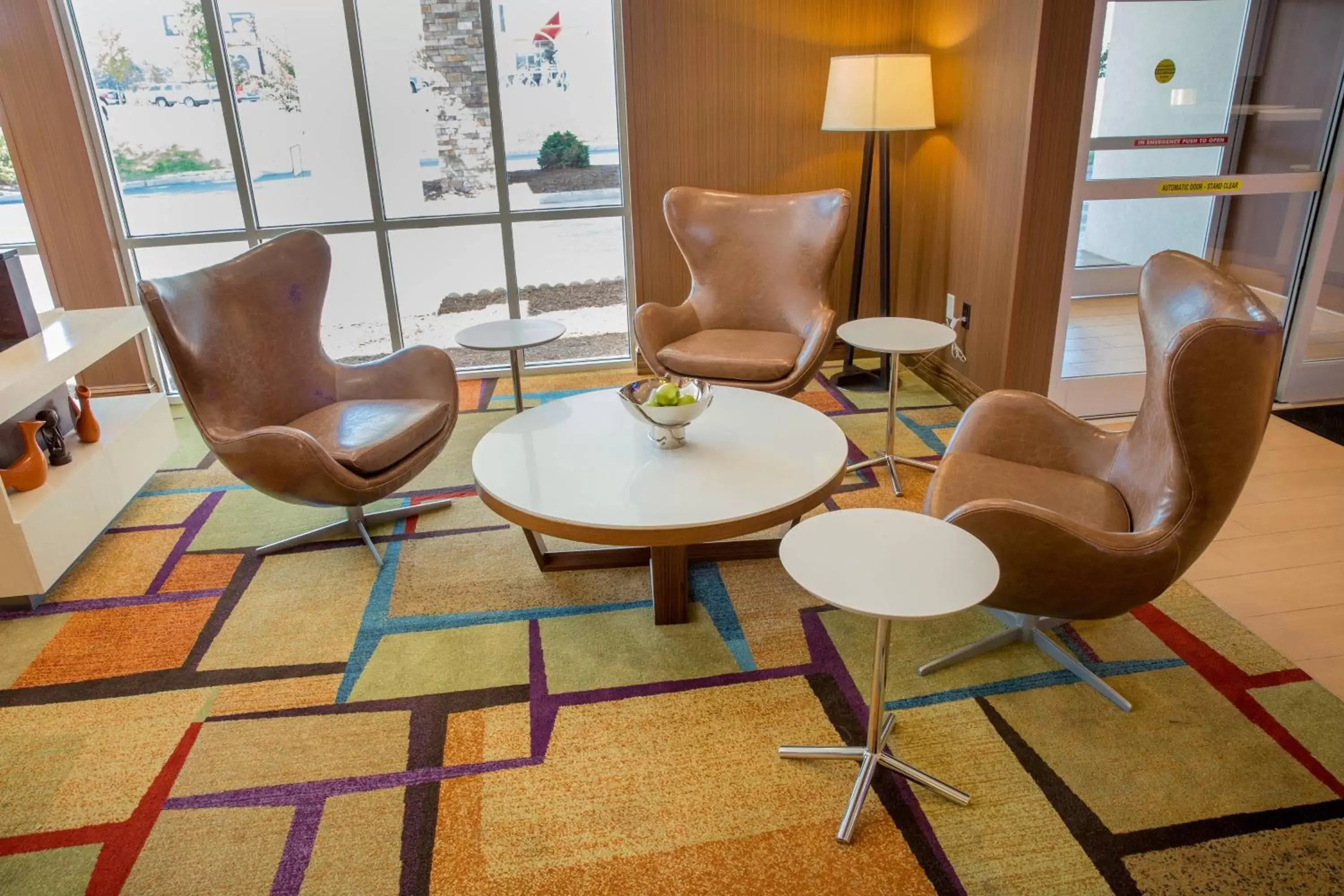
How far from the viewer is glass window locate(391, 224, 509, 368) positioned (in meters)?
4.77

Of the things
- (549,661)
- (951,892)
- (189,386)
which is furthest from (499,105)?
(951,892)

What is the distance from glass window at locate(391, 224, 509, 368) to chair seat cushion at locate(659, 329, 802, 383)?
1.38 meters

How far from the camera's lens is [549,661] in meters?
2.54

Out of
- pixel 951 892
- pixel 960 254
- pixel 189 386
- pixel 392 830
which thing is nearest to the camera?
pixel 951 892

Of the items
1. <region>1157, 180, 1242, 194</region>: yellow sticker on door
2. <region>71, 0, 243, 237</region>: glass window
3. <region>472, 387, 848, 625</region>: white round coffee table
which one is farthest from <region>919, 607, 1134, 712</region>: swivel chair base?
<region>71, 0, 243, 237</region>: glass window

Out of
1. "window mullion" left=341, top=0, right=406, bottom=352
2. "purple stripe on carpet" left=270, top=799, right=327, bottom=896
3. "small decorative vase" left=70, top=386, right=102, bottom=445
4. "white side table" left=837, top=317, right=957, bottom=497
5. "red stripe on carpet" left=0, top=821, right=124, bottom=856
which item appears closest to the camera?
"purple stripe on carpet" left=270, top=799, right=327, bottom=896

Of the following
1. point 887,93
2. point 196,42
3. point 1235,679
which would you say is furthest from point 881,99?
point 196,42

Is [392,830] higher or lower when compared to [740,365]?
lower

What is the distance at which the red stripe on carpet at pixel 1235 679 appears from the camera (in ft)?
6.87

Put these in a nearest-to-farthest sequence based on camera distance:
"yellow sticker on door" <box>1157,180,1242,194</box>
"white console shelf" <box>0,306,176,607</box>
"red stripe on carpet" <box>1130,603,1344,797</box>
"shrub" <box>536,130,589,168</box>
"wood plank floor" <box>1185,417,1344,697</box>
A: "red stripe on carpet" <box>1130,603,1344,797</box> < "wood plank floor" <box>1185,417,1344,697</box> < "white console shelf" <box>0,306,176,607</box> < "yellow sticker on door" <box>1157,180,1242,194</box> < "shrub" <box>536,130,589,168</box>

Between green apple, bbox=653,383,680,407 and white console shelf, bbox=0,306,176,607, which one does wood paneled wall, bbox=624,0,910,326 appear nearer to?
green apple, bbox=653,383,680,407

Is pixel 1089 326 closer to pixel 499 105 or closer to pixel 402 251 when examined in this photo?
pixel 499 105

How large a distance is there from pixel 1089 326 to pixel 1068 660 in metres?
2.09

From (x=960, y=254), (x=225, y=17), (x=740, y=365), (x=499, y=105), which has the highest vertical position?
(x=225, y=17)
